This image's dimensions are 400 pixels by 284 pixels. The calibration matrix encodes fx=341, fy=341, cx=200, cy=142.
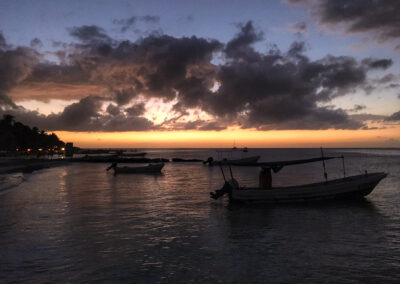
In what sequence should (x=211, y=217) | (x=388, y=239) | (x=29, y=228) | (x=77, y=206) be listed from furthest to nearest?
(x=77, y=206), (x=211, y=217), (x=29, y=228), (x=388, y=239)

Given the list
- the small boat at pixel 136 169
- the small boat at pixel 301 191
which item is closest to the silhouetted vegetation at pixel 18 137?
the small boat at pixel 136 169

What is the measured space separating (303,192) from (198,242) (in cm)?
1308

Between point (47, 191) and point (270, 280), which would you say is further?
point (47, 191)

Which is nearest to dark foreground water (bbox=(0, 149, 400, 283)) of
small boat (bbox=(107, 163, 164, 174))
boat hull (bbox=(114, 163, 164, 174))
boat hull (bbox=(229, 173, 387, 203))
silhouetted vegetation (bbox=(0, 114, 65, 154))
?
boat hull (bbox=(229, 173, 387, 203))

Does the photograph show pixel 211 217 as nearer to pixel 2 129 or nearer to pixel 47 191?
pixel 47 191

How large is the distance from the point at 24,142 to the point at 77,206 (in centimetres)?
12719

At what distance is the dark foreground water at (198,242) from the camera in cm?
1137

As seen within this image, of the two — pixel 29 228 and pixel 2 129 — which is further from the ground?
pixel 2 129

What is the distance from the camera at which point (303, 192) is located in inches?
1019

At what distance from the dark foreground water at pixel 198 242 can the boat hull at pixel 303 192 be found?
672 millimetres

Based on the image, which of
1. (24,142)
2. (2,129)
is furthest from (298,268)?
(24,142)

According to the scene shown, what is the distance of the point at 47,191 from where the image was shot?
35.1 m

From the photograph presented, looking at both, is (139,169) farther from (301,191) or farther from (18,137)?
(18,137)

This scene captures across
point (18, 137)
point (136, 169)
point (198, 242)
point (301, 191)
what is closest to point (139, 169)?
point (136, 169)
